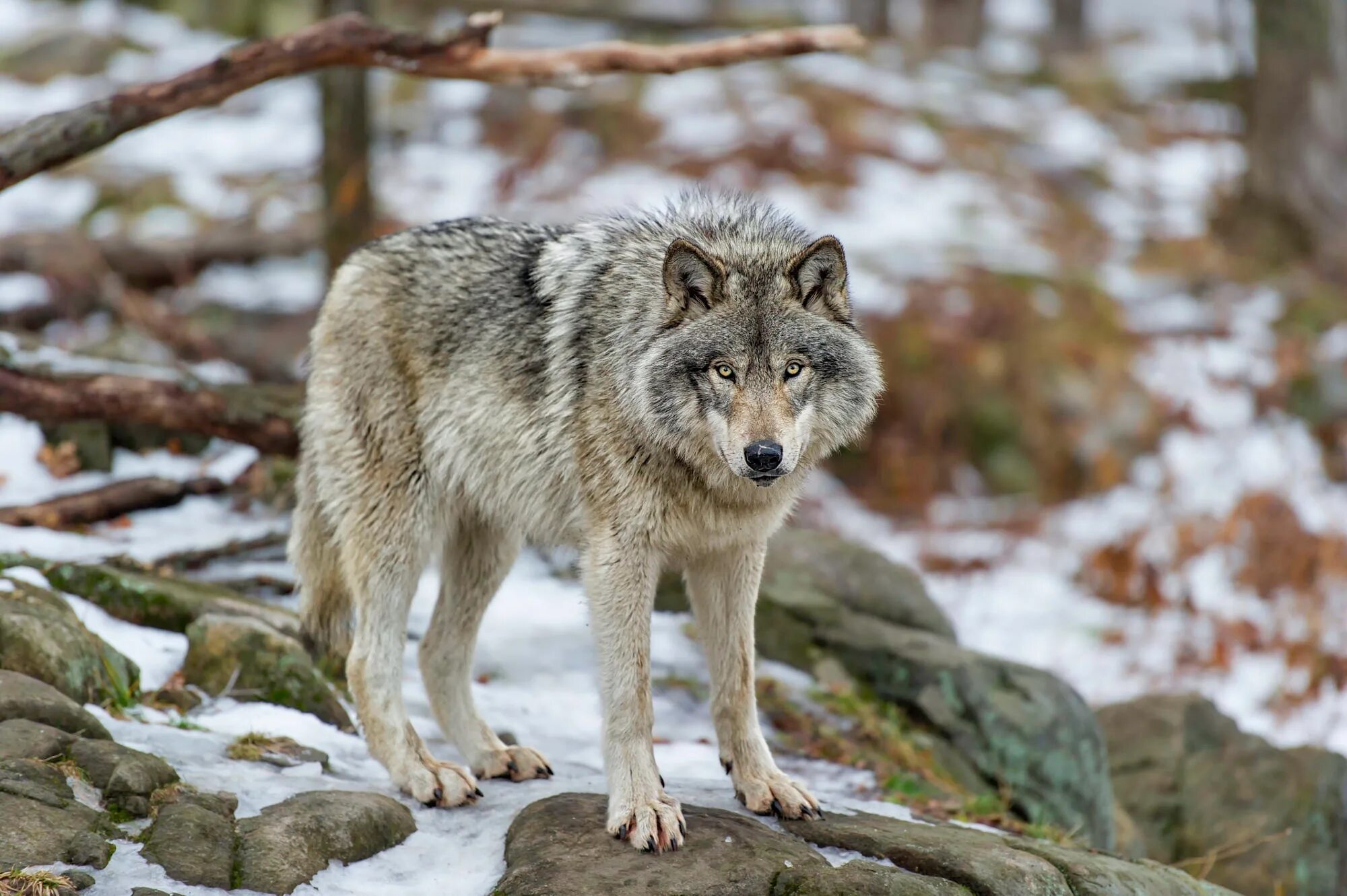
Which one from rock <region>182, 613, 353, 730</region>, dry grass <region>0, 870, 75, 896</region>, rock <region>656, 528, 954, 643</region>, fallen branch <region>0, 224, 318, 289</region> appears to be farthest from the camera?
fallen branch <region>0, 224, 318, 289</region>

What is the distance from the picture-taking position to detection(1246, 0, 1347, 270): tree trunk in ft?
43.9

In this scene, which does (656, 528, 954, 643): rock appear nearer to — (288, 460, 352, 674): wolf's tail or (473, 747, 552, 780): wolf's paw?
(473, 747, 552, 780): wolf's paw

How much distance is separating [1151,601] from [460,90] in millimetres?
11511

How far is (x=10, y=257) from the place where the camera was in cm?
1108

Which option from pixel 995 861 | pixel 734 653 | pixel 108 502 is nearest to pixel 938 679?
pixel 734 653

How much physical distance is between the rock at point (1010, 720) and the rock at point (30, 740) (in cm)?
399

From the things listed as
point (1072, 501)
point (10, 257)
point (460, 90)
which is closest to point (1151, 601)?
point (1072, 501)

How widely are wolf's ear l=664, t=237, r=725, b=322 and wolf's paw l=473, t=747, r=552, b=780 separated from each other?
1.92m

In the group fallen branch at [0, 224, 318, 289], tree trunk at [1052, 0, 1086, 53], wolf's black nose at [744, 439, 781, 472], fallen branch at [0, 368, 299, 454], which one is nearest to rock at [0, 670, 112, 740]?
wolf's black nose at [744, 439, 781, 472]

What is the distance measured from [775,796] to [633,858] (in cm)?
71

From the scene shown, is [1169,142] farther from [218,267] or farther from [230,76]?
[230,76]

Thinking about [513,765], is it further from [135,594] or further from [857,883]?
[135,594]

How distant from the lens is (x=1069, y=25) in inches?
1019

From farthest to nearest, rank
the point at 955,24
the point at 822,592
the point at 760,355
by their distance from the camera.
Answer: the point at 955,24 → the point at 822,592 → the point at 760,355
